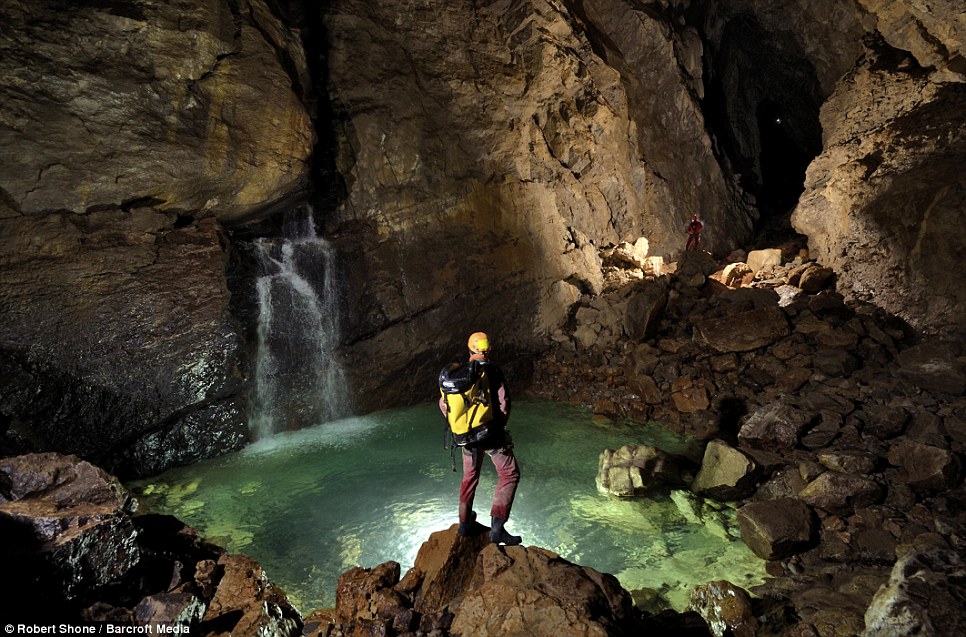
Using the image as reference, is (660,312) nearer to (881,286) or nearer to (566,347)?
(566,347)

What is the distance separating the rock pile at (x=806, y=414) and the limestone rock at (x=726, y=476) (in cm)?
2

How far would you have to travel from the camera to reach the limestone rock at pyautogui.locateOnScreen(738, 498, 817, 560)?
15.0ft

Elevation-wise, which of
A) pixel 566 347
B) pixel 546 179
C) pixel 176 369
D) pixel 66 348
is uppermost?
pixel 546 179

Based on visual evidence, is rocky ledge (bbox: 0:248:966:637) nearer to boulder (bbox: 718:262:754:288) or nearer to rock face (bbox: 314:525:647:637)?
rock face (bbox: 314:525:647:637)

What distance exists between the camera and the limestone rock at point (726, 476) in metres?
5.65

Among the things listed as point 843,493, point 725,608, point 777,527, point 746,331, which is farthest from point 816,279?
point 725,608

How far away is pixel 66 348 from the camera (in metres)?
6.64

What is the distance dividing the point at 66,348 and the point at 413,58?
811cm

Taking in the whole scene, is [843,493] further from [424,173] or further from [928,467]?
[424,173]

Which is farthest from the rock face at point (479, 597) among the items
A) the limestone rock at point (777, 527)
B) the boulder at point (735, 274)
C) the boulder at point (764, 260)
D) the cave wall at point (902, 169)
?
the boulder at point (764, 260)

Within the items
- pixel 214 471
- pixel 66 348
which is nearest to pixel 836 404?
pixel 214 471

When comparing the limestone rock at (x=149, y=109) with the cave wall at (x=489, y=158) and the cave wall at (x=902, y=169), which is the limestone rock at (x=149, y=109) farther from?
the cave wall at (x=902, y=169)

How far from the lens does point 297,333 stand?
29.2 ft

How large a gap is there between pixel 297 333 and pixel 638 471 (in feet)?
20.6
